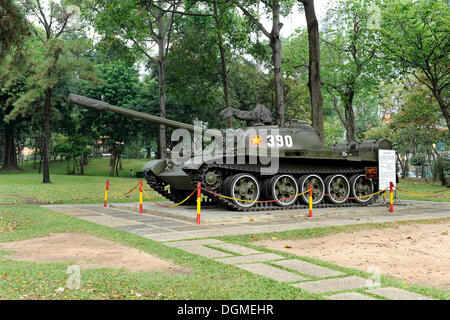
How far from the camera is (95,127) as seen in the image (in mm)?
38406

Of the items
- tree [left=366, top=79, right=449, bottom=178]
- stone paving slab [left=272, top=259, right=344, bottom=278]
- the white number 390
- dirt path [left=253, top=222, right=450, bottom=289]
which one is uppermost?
tree [left=366, top=79, right=449, bottom=178]

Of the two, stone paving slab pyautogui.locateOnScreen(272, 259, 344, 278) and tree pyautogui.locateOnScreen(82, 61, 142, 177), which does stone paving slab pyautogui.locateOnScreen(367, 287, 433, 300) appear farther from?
tree pyautogui.locateOnScreen(82, 61, 142, 177)

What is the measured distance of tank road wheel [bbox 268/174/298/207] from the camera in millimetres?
13242

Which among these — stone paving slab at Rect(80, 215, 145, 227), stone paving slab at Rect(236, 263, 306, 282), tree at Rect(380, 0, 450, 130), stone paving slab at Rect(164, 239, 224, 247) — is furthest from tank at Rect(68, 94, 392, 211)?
tree at Rect(380, 0, 450, 130)

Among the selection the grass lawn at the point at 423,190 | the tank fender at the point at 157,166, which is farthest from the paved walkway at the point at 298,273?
the grass lawn at the point at 423,190

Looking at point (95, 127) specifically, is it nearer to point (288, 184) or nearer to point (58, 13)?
point (58, 13)

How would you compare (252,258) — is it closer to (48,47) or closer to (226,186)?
(226,186)

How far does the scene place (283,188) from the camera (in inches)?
538

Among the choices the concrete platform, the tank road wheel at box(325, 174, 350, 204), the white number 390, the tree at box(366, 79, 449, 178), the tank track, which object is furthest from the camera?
the tree at box(366, 79, 449, 178)

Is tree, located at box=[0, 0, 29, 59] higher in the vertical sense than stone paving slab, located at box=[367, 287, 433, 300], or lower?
higher

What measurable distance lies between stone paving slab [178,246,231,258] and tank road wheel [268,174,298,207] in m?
6.12
